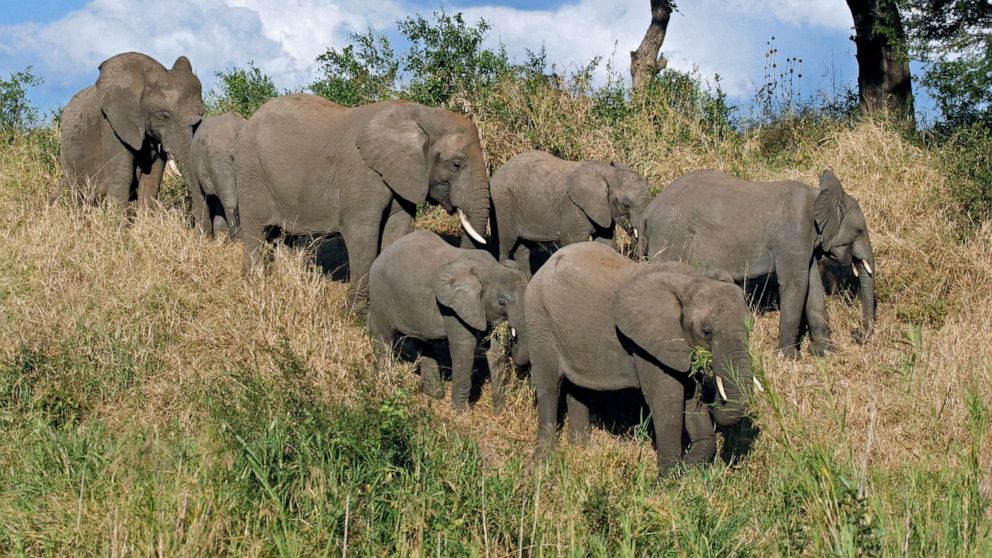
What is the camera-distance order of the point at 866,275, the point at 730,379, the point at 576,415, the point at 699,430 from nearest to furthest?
1. the point at 730,379
2. the point at 699,430
3. the point at 576,415
4. the point at 866,275

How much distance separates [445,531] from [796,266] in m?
5.44

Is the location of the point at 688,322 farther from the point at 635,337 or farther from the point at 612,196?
the point at 612,196

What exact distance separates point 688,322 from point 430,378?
2.71 m

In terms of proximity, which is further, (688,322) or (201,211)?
(201,211)

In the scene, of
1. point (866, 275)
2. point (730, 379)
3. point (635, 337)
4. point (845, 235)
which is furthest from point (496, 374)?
point (866, 275)

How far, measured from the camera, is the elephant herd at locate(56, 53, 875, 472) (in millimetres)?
7164

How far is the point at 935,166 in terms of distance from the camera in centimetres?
1206

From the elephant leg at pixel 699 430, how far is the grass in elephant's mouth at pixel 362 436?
215 millimetres

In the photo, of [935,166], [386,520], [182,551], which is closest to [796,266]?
[935,166]

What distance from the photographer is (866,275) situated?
10.3 metres

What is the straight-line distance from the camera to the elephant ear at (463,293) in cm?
845

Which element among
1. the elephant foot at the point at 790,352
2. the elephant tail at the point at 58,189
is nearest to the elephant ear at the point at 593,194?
the elephant foot at the point at 790,352

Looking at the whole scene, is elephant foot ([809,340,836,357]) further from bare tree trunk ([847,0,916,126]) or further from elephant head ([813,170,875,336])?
bare tree trunk ([847,0,916,126])

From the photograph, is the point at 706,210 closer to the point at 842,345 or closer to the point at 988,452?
the point at 842,345
